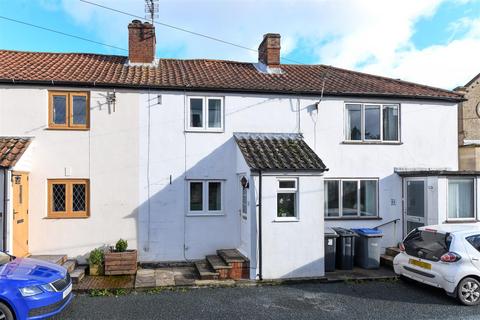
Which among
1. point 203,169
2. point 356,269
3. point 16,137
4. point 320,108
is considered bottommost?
point 356,269

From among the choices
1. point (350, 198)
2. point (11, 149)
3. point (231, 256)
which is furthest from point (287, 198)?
point (11, 149)

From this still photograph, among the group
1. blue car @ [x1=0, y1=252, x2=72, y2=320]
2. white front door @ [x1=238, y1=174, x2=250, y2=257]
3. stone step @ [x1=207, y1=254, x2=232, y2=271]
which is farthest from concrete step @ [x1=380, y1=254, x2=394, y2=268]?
blue car @ [x1=0, y1=252, x2=72, y2=320]

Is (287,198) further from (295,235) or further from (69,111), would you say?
(69,111)

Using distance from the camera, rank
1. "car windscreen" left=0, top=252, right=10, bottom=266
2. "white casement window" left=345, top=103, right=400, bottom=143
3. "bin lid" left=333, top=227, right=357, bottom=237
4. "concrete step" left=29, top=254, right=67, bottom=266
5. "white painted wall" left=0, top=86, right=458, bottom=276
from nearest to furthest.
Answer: "car windscreen" left=0, top=252, right=10, bottom=266
"concrete step" left=29, top=254, right=67, bottom=266
"bin lid" left=333, top=227, right=357, bottom=237
"white painted wall" left=0, top=86, right=458, bottom=276
"white casement window" left=345, top=103, right=400, bottom=143

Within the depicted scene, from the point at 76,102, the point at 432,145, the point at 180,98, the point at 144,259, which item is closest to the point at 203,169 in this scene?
the point at 180,98

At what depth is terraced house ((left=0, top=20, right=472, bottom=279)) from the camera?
10.5m

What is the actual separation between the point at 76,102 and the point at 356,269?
29.9 feet

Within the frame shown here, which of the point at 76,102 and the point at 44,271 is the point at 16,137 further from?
the point at 44,271

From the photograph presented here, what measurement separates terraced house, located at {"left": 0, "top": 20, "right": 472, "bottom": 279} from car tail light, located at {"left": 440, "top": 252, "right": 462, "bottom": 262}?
300cm

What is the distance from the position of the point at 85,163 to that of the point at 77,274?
10.4ft

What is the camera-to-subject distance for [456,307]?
8.20 m

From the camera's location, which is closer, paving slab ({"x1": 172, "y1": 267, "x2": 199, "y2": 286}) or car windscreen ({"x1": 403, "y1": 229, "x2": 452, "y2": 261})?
car windscreen ({"x1": 403, "y1": 229, "x2": 452, "y2": 261})

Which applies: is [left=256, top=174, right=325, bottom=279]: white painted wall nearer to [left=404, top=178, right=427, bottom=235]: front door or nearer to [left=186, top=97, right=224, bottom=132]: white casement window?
[left=186, top=97, right=224, bottom=132]: white casement window

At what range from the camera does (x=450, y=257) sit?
27.3 ft
